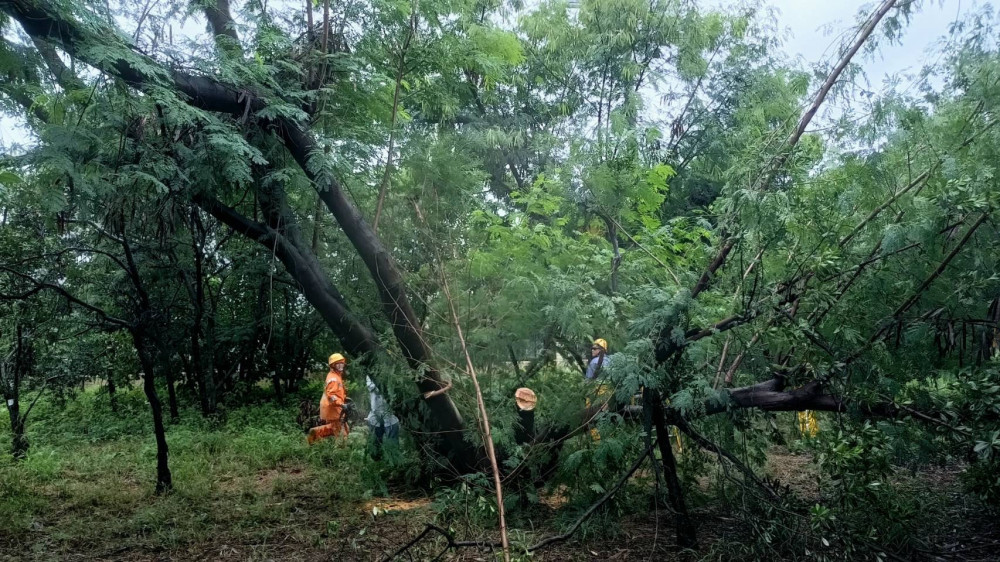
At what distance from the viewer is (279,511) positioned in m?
5.85

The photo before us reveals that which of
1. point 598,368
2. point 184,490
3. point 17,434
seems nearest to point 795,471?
point 598,368

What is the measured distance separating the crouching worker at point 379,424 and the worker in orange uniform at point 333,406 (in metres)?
0.75

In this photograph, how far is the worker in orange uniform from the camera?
831cm

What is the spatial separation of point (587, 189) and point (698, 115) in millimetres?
7482

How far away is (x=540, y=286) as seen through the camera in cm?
536

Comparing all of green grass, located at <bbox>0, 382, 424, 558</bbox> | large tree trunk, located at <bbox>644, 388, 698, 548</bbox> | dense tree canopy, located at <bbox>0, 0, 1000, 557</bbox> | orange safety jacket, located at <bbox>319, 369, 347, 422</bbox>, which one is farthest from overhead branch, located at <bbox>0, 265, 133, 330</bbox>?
large tree trunk, located at <bbox>644, 388, 698, 548</bbox>

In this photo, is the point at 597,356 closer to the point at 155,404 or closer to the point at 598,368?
the point at 598,368

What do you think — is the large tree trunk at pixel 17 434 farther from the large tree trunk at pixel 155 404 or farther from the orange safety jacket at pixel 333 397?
the orange safety jacket at pixel 333 397

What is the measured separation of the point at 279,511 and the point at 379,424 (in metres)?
1.46

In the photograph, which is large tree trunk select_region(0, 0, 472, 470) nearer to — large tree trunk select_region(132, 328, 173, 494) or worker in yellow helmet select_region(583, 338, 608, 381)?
worker in yellow helmet select_region(583, 338, 608, 381)

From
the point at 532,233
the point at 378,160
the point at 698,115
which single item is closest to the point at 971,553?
the point at 532,233

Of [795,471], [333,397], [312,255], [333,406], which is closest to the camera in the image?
[312,255]

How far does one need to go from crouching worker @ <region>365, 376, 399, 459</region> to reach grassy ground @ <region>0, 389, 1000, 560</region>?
0.17 meters

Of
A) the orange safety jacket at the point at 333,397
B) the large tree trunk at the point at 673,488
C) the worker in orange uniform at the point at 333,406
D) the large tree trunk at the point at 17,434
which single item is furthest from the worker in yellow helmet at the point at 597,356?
the large tree trunk at the point at 17,434
